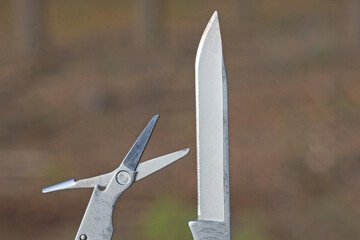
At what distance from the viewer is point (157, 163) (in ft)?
2.84

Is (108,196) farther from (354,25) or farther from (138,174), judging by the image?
(354,25)

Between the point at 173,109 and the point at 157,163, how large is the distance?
3266 mm

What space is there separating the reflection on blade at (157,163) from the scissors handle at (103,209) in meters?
0.01

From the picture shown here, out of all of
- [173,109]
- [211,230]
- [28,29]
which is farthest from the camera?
[28,29]

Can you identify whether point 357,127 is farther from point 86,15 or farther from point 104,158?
point 86,15

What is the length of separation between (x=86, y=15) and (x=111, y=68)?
2.14ft

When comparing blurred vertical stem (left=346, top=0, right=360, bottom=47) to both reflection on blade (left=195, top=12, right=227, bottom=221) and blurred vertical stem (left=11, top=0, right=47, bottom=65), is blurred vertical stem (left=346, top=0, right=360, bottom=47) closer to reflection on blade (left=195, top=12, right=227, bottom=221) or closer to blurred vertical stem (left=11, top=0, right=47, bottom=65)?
blurred vertical stem (left=11, top=0, right=47, bottom=65)

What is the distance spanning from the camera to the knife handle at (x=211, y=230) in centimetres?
86

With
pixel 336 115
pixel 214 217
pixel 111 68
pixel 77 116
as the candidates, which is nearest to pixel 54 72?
pixel 111 68

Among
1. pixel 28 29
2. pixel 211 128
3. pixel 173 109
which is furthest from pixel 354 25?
pixel 211 128

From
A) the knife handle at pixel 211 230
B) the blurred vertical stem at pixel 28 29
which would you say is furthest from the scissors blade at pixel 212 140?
the blurred vertical stem at pixel 28 29

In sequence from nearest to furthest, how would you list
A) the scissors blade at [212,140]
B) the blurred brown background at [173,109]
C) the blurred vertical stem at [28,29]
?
the scissors blade at [212,140]
the blurred brown background at [173,109]
the blurred vertical stem at [28,29]

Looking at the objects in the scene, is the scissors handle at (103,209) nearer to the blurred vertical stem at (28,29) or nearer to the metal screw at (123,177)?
the metal screw at (123,177)

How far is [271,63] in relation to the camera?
4.66 metres
